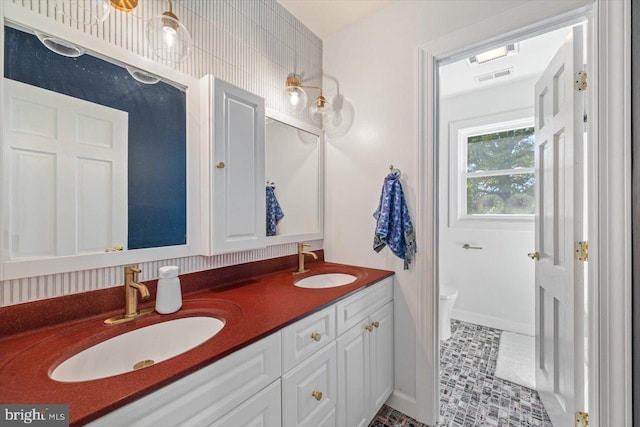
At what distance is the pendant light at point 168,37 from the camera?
1.04 meters

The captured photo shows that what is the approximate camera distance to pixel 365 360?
1389 millimetres

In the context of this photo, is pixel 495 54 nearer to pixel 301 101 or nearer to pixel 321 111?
pixel 321 111

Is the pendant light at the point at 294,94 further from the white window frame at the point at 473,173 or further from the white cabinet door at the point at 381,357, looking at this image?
the white window frame at the point at 473,173

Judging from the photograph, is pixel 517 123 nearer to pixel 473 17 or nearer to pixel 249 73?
pixel 473 17

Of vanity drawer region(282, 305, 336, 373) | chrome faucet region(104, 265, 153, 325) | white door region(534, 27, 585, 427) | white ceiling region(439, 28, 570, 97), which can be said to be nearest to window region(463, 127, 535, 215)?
white ceiling region(439, 28, 570, 97)

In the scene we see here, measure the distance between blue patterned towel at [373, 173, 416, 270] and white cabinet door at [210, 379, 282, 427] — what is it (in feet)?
3.16

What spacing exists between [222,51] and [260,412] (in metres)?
1.59

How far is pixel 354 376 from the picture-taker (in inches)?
51.3

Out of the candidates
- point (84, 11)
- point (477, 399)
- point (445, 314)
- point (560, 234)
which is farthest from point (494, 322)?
point (84, 11)

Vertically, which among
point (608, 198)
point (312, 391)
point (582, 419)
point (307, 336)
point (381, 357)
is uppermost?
point (608, 198)

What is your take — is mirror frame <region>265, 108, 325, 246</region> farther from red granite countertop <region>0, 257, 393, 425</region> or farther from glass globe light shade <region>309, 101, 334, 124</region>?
red granite countertop <region>0, 257, 393, 425</region>

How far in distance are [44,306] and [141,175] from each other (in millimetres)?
537

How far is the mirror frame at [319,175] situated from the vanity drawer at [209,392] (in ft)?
2.73

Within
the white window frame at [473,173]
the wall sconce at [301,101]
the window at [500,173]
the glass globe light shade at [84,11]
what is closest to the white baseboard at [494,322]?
the white window frame at [473,173]
